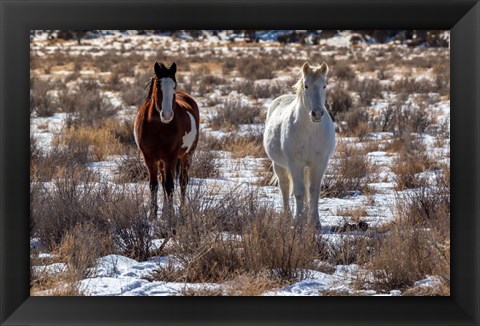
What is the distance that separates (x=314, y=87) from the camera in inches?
261

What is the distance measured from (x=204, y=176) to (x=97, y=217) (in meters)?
3.45

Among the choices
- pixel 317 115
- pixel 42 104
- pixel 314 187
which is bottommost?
pixel 314 187

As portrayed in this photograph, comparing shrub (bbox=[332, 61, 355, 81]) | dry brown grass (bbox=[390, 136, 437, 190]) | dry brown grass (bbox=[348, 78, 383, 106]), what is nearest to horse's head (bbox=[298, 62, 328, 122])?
dry brown grass (bbox=[390, 136, 437, 190])

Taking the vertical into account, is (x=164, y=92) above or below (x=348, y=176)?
above

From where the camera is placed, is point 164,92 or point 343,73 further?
point 343,73

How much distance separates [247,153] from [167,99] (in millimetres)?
4733

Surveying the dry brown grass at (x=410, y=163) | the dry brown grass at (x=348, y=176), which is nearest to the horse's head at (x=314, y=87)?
the dry brown grass at (x=348, y=176)

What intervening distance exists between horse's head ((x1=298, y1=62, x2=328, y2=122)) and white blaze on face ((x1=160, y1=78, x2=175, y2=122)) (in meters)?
1.29

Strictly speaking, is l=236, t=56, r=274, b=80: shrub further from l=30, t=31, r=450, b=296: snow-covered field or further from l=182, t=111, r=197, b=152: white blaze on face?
l=182, t=111, r=197, b=152: white blaze on face

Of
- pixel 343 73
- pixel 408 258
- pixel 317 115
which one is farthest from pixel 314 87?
pixel 343 73

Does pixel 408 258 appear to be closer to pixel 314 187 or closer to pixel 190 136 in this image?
pixel 314 187

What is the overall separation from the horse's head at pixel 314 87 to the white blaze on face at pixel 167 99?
1288mm

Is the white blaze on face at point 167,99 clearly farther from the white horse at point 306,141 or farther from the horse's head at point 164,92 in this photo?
the white horse at point 306,141
